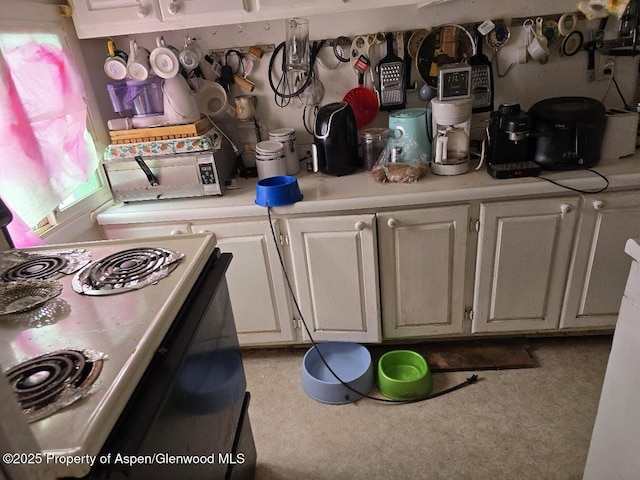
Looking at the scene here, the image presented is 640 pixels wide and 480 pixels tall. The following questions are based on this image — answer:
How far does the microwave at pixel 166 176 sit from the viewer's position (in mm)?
1911

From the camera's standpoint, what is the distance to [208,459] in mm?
1007

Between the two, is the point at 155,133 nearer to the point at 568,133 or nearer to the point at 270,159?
the point at 270,159

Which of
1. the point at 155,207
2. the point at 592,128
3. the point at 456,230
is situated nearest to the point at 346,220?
the point at 456,230

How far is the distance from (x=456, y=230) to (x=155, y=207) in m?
1.31

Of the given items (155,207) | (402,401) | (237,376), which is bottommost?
(402,401)

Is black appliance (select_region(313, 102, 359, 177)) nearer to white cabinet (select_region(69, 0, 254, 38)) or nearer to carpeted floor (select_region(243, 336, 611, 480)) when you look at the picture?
white cabinet (select_region(69, 0, 254, 38))

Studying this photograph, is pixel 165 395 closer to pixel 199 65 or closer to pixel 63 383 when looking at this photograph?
pixel 63 383

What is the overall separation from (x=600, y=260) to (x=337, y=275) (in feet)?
3.63

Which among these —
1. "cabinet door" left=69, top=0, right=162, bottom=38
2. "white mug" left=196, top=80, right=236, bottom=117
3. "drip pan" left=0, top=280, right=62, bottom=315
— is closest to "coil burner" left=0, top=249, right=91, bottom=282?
"drip pan" left=0, top=280, right=62, bottom=315

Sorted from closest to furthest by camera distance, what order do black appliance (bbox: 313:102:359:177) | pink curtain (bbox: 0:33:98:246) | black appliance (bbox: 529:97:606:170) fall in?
pink curtain (bbox: 0:33:98:246)
black appliance (bbox: 529:97:606:170)
black appliance (bbox: 313:102:359:177)

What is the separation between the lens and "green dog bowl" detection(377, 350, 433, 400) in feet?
6.02

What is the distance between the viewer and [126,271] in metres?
1.04

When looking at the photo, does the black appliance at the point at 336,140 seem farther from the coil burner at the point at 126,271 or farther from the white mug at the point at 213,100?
the coil burner at the point at 126,271

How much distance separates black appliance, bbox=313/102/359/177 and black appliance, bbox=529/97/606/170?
2.50ft
